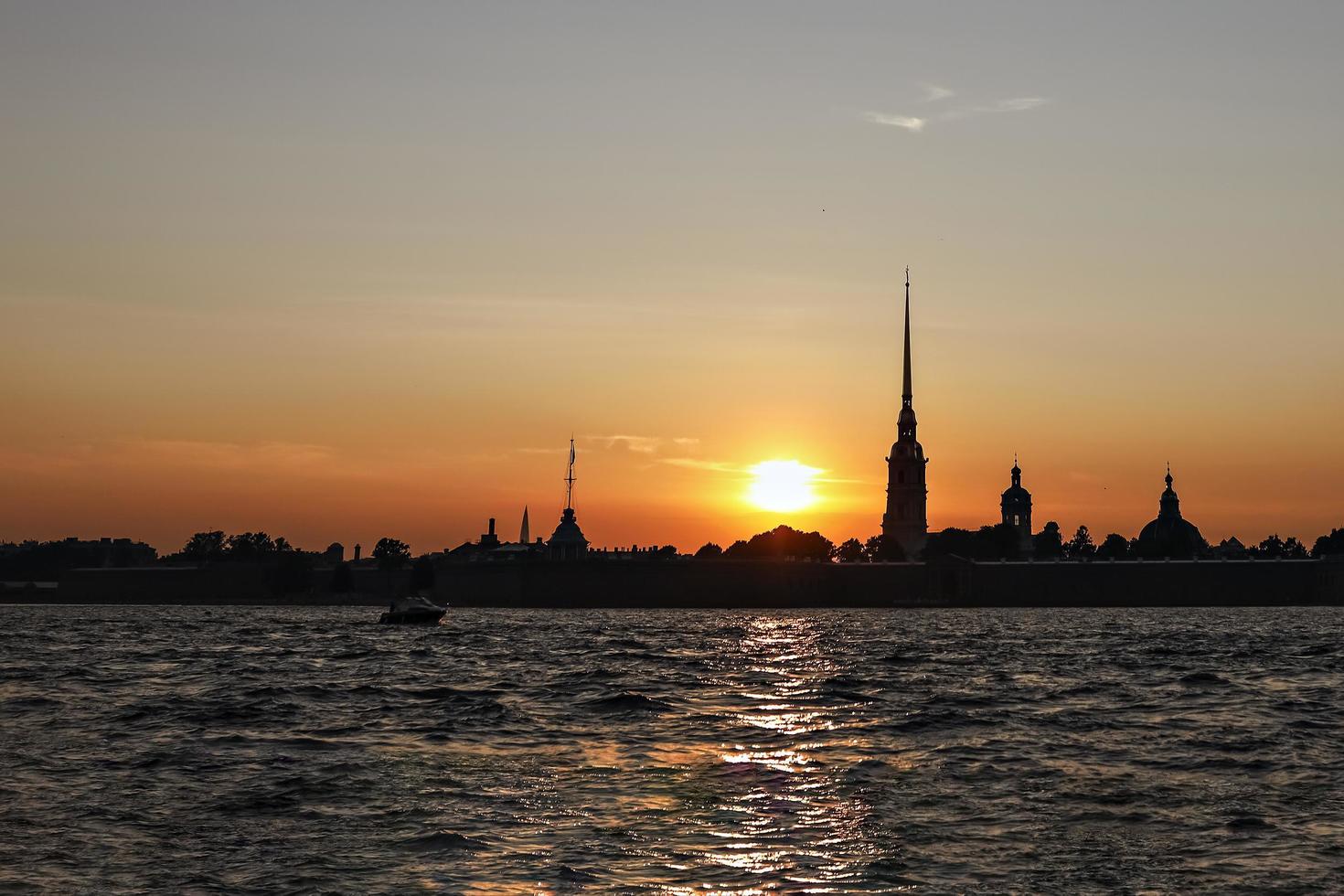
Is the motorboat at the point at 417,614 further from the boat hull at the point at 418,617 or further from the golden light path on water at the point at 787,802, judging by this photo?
the golden light path on water at the point at 787,802

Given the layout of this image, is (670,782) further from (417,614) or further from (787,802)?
(417,614)

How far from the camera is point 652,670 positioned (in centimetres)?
5422

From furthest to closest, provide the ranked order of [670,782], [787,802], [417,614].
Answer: [417,614]
[670,782]
[787,802]

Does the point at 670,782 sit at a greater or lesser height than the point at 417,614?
lesser

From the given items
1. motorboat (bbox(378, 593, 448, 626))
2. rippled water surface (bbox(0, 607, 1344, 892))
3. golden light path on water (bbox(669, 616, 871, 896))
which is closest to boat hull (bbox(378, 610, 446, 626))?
motorboat (bbox(378, 593, 448, 626))

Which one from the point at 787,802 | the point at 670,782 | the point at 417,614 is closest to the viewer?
the point at 787,802

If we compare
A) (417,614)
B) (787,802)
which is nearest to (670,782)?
(787,802)

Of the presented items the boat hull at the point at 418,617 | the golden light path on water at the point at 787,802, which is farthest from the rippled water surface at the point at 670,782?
the boat hull at the point at 418,617

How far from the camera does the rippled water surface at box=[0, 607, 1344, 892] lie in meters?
17.9

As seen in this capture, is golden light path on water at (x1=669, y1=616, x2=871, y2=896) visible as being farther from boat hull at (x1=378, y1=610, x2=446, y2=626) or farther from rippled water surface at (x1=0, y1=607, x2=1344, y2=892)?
boat hull at (x1=378, y1=610, x2=446, y2=626)

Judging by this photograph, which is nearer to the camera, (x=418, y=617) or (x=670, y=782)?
Answer: (x=670, y=782)

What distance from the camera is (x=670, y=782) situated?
79.7 ft

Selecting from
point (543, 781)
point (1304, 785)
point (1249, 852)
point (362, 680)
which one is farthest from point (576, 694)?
point (1249, 852)

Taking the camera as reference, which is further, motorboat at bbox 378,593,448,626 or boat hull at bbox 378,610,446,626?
motorboat at bbox 378,593,448,626
